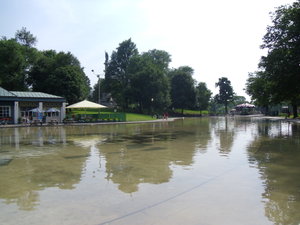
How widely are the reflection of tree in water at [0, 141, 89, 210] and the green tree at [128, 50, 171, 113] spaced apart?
54351 mm

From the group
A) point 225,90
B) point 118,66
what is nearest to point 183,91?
point 118,66

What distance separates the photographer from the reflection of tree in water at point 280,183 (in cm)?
529

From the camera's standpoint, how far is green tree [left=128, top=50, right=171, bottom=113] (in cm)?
6774

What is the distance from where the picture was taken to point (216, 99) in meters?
109

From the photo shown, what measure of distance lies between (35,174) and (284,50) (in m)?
26.0

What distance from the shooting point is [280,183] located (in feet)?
24.4

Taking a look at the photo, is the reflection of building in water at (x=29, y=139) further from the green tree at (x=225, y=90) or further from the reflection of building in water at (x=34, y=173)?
the green tree at (x=225, y=90)

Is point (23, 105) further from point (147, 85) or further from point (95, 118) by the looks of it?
point (147, 85)

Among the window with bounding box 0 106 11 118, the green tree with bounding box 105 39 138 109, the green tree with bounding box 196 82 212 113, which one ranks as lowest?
the window with bounding box 0 106 11 118

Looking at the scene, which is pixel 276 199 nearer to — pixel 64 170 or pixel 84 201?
pixel 84 201

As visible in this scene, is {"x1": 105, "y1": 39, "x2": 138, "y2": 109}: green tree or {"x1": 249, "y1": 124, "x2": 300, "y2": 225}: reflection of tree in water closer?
{"x1": 249, "y1": 124, "x2": 300, "y2": 225}: reflection of tree in water

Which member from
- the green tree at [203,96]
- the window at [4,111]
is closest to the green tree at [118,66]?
the green tree at [203,96]

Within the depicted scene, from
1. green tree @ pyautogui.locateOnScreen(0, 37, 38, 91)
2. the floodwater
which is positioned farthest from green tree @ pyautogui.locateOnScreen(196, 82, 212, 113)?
the floodwater

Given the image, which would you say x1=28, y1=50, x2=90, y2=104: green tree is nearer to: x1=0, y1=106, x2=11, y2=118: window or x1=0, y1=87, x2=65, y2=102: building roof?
x1=0, y1=87, x2=65, y2=102: building roof
